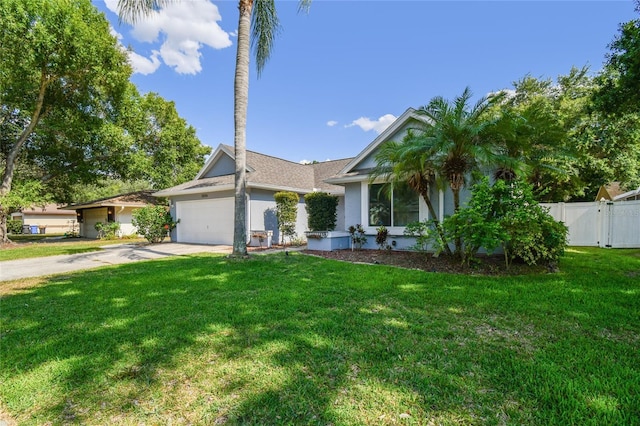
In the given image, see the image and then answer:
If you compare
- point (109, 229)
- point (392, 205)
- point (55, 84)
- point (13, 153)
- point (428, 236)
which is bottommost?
point (109, 229)

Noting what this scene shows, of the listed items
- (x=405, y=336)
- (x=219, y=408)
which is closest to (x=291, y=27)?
(x=405, y=336)

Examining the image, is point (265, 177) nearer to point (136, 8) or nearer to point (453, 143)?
point (136, 8)

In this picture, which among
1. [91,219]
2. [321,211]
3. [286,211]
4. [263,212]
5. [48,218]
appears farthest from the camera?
[48,218]

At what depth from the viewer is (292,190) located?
1502 cm

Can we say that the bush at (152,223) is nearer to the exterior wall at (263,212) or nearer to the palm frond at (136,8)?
the exterior wall at (263,212)

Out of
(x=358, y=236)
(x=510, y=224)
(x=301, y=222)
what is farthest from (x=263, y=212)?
(x=510, y=224)

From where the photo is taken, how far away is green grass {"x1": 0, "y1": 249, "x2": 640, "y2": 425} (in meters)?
2.29

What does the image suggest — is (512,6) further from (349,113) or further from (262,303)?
(262,303)

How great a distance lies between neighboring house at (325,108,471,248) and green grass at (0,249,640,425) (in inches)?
179

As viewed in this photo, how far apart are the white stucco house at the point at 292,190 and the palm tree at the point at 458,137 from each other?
2.01m

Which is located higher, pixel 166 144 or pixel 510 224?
pixel 166 144

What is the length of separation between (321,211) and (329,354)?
9.15 meters

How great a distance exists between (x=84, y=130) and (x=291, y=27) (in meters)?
14.1

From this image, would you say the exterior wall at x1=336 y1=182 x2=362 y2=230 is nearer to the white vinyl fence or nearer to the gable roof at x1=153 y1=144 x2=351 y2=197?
the gable roof at x1=153 y1=144 x2=351 y2=197
